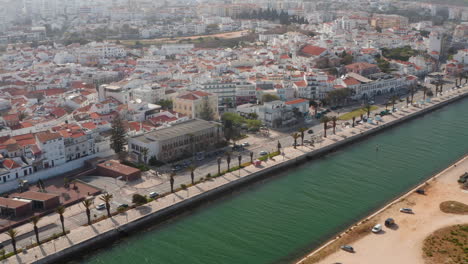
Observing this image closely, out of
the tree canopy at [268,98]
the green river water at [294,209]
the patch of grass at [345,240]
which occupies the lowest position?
the green river water at [294,209]

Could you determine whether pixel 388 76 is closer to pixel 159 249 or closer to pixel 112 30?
pixel 159 249

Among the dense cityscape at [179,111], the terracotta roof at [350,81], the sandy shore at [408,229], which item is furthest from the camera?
the terracotta roof at [350,81]

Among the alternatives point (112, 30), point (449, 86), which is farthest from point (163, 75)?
point (112, 30)


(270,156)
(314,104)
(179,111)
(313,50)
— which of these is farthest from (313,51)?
(270,156)

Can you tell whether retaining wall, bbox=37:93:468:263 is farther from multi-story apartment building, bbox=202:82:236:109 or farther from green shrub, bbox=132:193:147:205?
multi-story apartment building, bbox=202:82:236:109

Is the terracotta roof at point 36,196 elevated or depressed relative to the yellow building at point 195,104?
depressed

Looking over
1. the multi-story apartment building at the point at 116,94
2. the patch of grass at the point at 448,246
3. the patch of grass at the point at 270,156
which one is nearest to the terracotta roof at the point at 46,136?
the patch of grass at the point at 270,156

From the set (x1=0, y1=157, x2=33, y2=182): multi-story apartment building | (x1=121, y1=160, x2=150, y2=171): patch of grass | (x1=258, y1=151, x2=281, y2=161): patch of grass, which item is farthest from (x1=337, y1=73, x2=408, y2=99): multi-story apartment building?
(x1=0, y1=157, x2=33, y2=182): multi-story apartment building

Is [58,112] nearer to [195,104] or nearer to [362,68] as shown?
[195,104]

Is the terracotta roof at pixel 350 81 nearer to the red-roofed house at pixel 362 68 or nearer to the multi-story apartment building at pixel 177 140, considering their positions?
the red-roofed house at pixel 362 68
